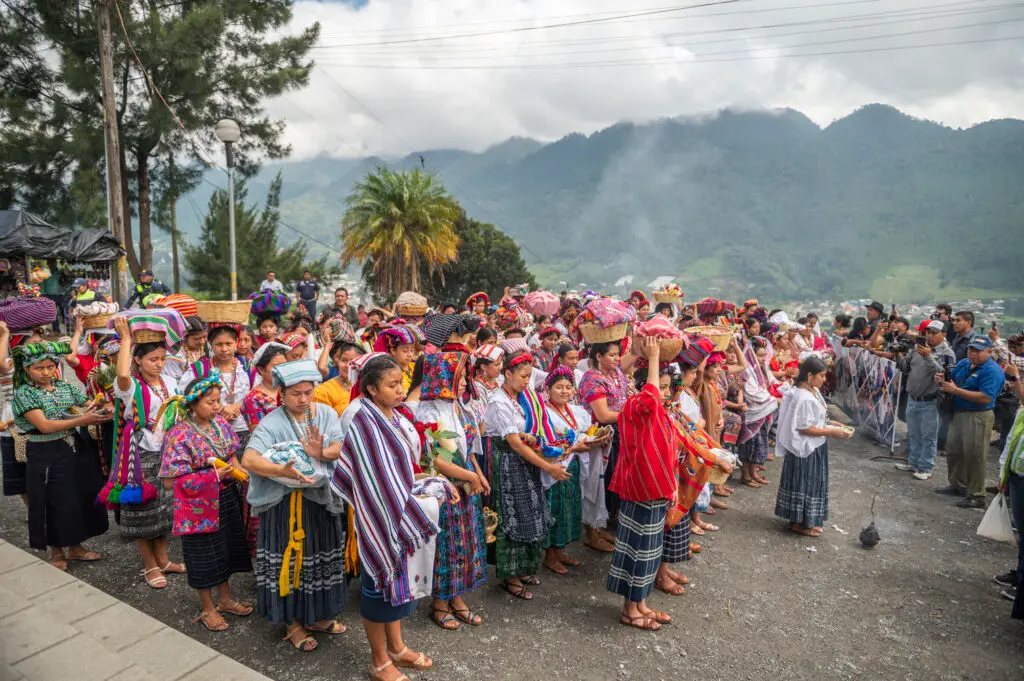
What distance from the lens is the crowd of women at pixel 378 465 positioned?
340 centimetres

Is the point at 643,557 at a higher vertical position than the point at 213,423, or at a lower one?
lower

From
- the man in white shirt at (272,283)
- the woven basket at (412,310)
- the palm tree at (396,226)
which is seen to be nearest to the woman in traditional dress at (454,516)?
the woven basket at (412,310)

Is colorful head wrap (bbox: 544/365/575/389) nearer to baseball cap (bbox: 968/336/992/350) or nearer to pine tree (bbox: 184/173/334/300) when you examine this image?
baseball cap (bbox: 968/336/992/350)

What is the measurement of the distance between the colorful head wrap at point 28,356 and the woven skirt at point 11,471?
972mm

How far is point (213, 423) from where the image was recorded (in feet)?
13.0

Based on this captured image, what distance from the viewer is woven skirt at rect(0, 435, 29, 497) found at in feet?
16.8

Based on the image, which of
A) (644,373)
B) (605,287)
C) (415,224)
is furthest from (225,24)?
(605,287)

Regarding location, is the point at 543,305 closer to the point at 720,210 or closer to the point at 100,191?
the point at 100,191

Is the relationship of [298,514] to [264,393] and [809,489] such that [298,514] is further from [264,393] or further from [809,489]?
[809,489]

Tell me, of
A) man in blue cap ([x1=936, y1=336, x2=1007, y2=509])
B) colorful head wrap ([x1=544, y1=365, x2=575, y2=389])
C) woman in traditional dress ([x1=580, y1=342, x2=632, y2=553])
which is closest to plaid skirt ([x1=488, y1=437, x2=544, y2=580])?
colorful head wrap ([x1=544, y1=365, x2=575, y2=389])

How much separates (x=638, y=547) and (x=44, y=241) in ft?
62.3

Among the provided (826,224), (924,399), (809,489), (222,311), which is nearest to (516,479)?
(222,311)

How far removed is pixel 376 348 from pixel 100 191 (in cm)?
2166

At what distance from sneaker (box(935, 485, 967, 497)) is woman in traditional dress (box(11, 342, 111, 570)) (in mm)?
8864
